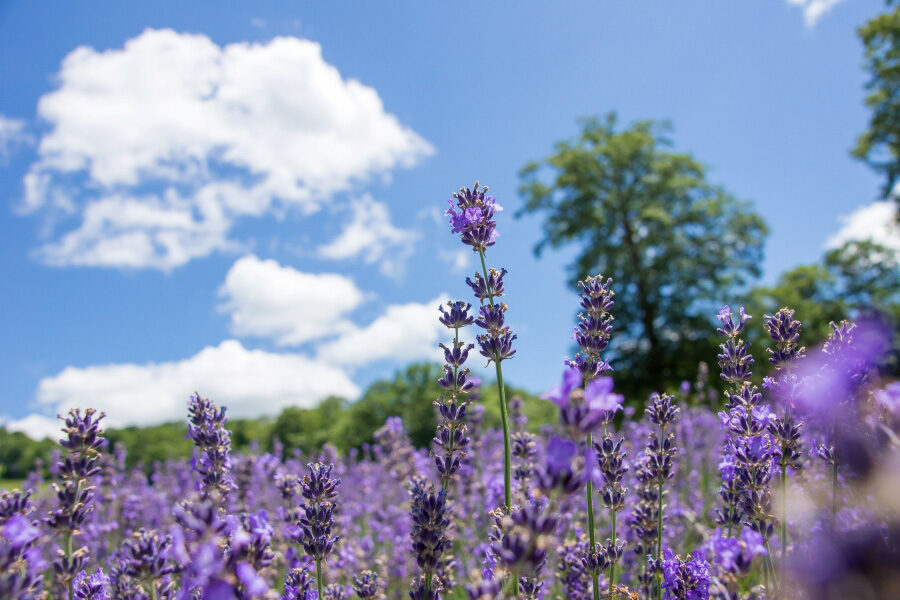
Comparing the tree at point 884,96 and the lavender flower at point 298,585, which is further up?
the tree at point 884,96

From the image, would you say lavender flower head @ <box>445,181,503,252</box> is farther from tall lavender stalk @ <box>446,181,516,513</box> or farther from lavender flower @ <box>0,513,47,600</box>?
lavender flower @ <box>0,513,47,600</box>

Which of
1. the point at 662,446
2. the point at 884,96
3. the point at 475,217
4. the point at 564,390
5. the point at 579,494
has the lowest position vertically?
the point at 579,494

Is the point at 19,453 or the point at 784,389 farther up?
the point at 784,389

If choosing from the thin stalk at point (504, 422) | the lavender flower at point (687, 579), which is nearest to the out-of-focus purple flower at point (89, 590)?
the thin stalk at point (504, 422)

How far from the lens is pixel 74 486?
207 centimetres

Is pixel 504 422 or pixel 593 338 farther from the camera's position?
pixel 593 338

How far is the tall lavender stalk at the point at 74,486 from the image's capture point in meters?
1.98

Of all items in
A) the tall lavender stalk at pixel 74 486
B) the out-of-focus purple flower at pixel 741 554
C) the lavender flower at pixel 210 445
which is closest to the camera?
the out-of-focus purple flower at pixel 741 554

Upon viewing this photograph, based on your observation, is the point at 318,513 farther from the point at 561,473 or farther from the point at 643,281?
the point at 643,281

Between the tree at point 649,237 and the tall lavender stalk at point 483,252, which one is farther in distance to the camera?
the tree at point 649,237

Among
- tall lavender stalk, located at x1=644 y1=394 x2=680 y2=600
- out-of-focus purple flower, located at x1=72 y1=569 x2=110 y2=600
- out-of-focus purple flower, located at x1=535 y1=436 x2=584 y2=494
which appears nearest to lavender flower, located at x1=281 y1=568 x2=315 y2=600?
out-of-focus purple flower, located at x1=72 y1=569 x2=110 y2=600

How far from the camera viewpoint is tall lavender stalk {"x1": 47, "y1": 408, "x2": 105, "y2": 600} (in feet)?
6.49

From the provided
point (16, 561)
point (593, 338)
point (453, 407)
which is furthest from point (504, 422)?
point (16, 561)

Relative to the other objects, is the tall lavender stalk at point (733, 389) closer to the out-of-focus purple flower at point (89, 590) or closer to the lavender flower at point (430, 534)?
the lavender flower at point (430, 534)
